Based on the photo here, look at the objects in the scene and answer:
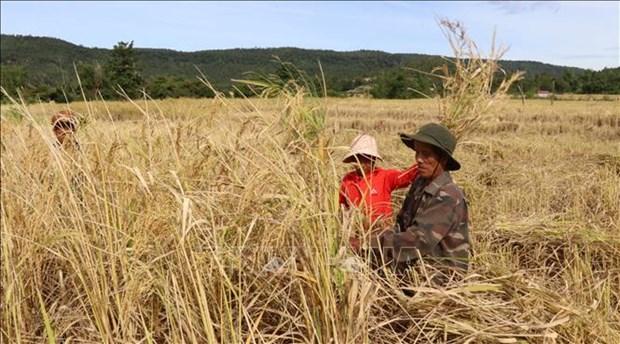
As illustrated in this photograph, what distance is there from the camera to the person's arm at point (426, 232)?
7.25 ft

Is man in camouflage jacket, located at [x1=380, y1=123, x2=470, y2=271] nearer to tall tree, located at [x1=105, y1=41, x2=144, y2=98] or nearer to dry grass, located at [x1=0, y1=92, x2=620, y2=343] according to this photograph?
dry grass, located at [x1=0, y1=92, x2=620, y2=343]

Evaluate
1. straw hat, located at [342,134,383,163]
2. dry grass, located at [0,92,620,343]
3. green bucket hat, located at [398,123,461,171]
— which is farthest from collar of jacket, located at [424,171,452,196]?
straw hat, located at [342,134,383,163]

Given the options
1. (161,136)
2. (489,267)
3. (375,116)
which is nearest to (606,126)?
(375,116)

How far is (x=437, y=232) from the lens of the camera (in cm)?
230

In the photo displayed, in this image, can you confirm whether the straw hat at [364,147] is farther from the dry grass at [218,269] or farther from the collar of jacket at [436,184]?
the dry grass at [218,269]

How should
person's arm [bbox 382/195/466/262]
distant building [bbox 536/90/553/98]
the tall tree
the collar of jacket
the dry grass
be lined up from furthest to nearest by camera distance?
1. distant building [bbox 536/90/553/98]
2. the tall tree
3. the collar of jacket
4. person's arm [bbox 382/195/466/262]
5. the dry grass

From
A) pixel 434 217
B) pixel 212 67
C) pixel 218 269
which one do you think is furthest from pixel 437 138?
pixel 212 67

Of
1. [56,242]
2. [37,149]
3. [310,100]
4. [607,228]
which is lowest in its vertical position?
[607,228]

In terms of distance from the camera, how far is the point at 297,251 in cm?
174

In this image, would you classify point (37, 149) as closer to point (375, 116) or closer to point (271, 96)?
point (271, 96)

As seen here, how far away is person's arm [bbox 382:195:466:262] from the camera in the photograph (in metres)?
2.21

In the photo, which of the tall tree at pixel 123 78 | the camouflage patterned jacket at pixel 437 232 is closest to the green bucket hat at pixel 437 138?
the camouflage patterned jacket at pixel 437 232

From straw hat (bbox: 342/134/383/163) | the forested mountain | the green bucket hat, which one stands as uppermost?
the forested mountain

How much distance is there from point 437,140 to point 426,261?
1.87 ft
